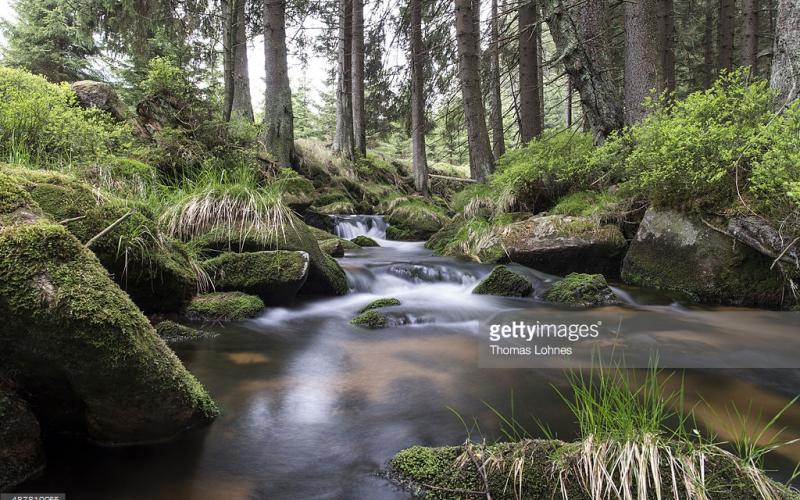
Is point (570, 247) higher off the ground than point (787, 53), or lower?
lower

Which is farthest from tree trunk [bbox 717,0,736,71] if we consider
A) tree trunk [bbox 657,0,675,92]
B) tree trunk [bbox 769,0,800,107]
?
tree trunk [bbox 769,0,800,107]

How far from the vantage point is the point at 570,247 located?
23.4 ft

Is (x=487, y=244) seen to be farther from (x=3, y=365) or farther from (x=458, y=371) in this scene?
(x=3, y=365)

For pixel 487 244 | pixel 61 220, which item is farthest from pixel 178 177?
pixel 487 244

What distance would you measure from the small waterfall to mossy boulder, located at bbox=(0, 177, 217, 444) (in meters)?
9.24

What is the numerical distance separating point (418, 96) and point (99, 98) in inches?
358

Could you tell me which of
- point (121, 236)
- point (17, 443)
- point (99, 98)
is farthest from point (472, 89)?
point (17, 443)

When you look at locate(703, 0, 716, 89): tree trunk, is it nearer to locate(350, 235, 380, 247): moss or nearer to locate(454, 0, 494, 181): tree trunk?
locate(454, 0, 494, 181): tree trunk

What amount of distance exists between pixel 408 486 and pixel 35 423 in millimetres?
1808

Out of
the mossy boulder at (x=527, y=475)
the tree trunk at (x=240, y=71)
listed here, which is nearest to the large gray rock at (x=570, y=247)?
the mossy boulder at (x=527, y=475)

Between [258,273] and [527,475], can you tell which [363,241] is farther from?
[527,475]

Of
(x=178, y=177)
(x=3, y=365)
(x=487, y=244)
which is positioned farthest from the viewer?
(x=487, y=244)

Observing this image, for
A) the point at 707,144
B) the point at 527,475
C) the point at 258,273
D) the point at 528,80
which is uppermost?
the point at 528,80

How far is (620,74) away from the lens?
1775 cm
